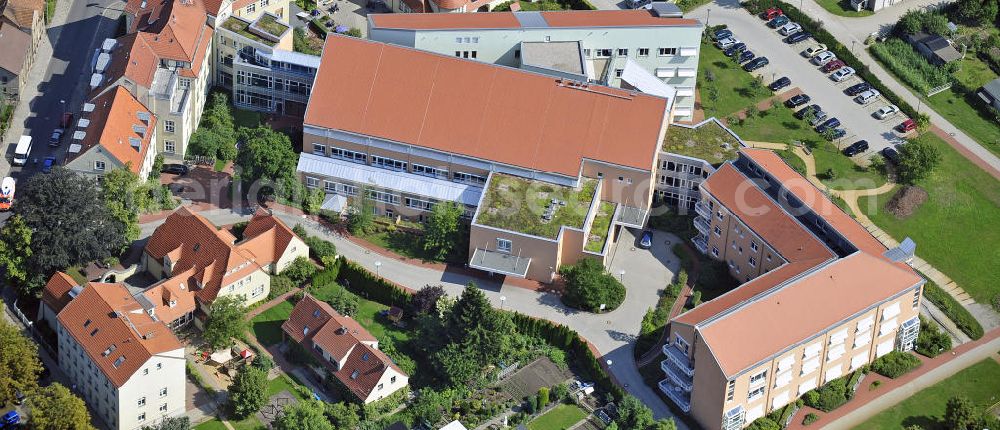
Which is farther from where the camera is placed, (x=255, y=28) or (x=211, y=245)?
(x=255, y=28)

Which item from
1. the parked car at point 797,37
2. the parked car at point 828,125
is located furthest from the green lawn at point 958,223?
the parked car at point 797,37

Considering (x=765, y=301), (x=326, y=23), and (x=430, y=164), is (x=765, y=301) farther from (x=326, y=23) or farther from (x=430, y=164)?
(x=326, y=23)

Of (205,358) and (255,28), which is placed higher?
(255,28)

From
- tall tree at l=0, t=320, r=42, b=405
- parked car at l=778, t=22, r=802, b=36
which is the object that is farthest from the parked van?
parked car at l=778, t=22, r=802, b=36

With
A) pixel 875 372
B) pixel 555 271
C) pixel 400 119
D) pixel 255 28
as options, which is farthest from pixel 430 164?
pixel 875 372

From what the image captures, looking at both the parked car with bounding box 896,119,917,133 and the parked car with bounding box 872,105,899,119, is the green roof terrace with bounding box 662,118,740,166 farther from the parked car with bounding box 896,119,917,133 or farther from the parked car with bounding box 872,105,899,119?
the parked car with bounding box 896,119,917,133

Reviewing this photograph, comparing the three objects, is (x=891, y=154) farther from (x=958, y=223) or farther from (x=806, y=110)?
(x=958, y=223)
